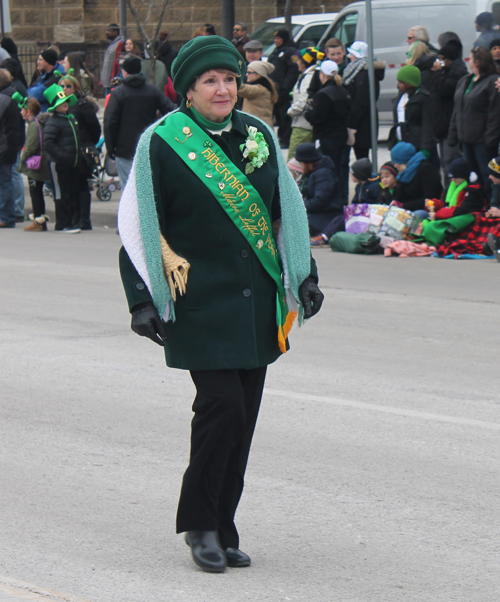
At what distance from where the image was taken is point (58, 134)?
46.9 feet

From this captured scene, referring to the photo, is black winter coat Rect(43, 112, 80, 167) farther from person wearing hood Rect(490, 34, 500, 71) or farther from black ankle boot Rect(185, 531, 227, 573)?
black ankle boot Rect(185, 531, 227, 573)

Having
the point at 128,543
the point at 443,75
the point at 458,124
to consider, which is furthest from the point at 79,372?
the point at 443,75

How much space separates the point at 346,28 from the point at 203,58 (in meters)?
18.0

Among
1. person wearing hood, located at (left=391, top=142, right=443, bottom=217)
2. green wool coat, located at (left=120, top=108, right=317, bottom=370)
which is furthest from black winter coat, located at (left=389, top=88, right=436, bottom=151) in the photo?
green wool coat, located at (left=120, top=108, right=317, bottom=370)

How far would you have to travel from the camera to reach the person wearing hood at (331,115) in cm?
1429

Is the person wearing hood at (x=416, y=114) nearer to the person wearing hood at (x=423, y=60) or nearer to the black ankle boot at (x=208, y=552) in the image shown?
the person wearing hood at (x=423, y=60)

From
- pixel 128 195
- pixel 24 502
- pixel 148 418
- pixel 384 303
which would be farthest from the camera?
pixel 384 303

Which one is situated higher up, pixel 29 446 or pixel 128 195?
pixel 128 195

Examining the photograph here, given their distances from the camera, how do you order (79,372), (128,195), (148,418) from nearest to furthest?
A: (128,195) → (148,418) → (79,372)

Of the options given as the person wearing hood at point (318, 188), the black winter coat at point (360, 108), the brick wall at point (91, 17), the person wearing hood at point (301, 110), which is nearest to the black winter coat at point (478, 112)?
the person wearing hood at point (318, 188)

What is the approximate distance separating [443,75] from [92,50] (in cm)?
2095

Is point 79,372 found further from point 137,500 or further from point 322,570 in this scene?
point 322,570

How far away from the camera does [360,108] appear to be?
49.5 feet

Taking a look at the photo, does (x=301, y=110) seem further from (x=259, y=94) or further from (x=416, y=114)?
(x=416, y=114)
